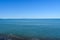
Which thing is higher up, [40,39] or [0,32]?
[0,32]

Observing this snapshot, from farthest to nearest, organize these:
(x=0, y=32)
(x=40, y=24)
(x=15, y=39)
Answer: (x=40, y=24) < (x=0, y=32) < (x=15, y=39)

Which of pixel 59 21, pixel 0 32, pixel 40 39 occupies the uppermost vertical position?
pixel 59 21

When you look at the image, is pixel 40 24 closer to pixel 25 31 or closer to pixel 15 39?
pixel 25 31

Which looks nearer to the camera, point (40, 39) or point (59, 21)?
point (40, 39)

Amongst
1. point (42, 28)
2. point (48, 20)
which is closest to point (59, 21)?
point (48, 20)

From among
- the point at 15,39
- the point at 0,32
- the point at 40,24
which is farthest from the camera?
the point at 40,24

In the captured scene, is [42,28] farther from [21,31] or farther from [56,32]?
[21,31]

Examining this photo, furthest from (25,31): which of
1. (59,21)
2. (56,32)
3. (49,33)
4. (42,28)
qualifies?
(59,21)
